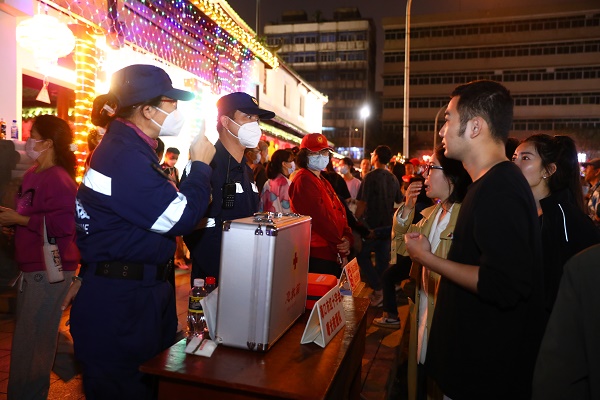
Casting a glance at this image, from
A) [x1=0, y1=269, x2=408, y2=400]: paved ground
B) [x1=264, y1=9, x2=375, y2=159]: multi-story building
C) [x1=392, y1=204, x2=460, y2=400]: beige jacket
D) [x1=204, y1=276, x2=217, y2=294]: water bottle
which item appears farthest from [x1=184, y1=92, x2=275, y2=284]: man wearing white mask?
[x1=264, y1=9, x2=375, y2=159]: multi-story building

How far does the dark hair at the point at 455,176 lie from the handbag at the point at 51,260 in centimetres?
291

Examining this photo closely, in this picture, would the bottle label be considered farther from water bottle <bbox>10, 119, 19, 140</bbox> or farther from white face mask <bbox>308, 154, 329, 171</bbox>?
water bottle <bbox>10, 119, 19, 140</bbox>

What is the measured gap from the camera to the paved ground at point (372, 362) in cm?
399

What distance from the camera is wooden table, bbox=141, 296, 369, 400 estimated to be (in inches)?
69.9

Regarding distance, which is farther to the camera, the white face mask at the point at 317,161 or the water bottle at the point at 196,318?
the white face mask at the point at 317,161

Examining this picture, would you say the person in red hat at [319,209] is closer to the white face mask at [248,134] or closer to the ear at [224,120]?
the white face mask at [248,134]

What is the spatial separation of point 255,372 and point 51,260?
217 centimetres

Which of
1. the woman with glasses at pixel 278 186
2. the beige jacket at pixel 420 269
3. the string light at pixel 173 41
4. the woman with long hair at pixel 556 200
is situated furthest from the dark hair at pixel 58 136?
the string light at pixel 173 41

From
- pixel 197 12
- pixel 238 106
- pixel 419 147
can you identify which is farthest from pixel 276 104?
pixel 419 147

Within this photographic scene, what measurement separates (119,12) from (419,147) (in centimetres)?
5611

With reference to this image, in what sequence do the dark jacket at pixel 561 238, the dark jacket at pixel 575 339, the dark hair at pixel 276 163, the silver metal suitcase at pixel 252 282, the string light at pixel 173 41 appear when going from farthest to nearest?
the string light at pixel 173 41 < the dark hair at pixel 276 163 < the dark jacket at pixel 561 238 < the silver metal suitcase at pixel 252 282 < the dark jacket at pixel 575 339

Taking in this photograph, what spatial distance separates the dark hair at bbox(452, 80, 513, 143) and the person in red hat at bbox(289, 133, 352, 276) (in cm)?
269

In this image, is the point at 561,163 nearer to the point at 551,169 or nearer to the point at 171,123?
the point at 551,169

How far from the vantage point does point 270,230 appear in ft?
6.43
